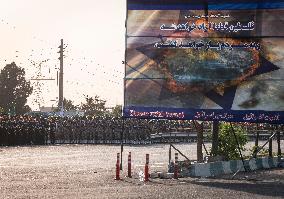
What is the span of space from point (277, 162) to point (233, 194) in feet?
36.6

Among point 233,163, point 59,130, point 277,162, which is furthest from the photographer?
point 59,130

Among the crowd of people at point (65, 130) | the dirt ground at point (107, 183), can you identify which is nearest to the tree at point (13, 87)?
the crowd of people at point (65, 130)

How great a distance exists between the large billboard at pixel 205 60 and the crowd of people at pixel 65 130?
1690 centimetres

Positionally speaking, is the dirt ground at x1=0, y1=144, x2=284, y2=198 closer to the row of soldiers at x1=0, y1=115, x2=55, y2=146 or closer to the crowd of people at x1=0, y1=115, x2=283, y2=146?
the row of soldiers at x1=0, y1=115, x2=55, y2=146

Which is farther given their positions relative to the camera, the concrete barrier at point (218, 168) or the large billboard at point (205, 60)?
the concrete barrier at point (218, 168)

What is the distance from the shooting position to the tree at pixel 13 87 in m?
107

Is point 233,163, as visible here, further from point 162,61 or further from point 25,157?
point 25,157

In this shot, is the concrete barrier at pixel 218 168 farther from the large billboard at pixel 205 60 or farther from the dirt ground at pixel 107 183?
the large billboard at pixel 205 60

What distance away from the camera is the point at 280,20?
20703mm

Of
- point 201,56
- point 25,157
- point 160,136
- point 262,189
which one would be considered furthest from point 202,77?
point 160,136

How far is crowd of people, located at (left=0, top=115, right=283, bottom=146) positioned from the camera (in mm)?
37844

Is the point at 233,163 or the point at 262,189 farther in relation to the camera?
the point at 233,163

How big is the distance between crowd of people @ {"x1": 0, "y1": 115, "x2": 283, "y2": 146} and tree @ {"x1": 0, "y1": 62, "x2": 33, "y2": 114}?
63490 millimetres

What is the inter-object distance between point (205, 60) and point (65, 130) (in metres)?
23.4
